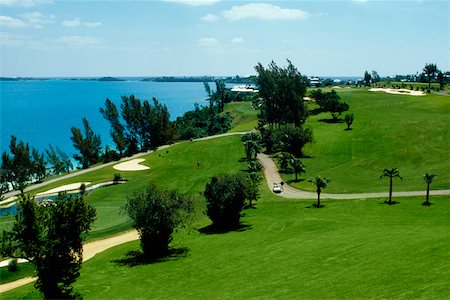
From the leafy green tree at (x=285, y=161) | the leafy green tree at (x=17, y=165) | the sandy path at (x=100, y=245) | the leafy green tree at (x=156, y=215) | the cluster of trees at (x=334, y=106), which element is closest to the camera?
the sandy path at (x=100, y=245)

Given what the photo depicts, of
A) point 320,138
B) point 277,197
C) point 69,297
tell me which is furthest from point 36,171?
point 69,297

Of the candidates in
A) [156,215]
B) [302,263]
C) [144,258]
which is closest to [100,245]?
[144,258]

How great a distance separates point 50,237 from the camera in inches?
1059

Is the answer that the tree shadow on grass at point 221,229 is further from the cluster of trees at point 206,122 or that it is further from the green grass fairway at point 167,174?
the cluster of trees at point 206,122

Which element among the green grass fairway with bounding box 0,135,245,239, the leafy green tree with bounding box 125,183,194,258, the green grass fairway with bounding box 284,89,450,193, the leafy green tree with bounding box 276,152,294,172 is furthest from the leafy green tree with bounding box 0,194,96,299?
the leafy green tree with bounding box 276,152,294,172

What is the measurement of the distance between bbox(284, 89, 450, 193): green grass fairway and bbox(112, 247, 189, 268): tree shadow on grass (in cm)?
3266

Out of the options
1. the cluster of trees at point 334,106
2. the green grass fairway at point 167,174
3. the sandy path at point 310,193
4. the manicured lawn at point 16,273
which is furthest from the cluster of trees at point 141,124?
the manicured lawn at point 16,273

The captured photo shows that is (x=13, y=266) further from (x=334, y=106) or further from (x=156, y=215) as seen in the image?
(x=334, y=106)

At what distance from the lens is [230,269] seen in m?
32.7

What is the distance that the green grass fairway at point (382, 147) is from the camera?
70938 mm

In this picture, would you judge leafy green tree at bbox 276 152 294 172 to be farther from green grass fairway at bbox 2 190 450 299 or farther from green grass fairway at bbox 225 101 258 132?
green grass fairway at bbox 225 101 258 132

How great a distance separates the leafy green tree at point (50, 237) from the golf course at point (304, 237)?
4.08m

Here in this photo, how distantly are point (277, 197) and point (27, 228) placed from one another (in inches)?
1706

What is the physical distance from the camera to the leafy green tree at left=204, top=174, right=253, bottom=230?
50000 millimetres
